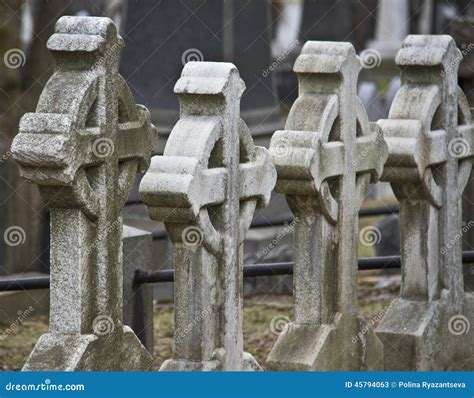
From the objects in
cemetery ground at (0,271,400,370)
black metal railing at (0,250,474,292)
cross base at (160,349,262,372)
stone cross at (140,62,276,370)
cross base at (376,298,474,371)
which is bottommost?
cemetery ground at (0,271,400,370)

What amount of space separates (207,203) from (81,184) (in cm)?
62

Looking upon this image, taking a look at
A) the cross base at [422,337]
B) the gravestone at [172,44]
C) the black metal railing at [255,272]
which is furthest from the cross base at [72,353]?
the gravestone at [172,44]

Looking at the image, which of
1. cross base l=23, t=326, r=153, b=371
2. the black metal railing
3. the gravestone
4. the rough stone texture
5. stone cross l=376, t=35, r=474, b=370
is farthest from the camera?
the gravestone

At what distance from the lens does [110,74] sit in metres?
9.28

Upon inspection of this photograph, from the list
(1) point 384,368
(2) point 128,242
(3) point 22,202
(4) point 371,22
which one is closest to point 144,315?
(2) point 128,242

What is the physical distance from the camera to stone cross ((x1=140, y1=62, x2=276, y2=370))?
8.88 m

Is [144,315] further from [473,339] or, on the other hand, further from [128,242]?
[473,339]

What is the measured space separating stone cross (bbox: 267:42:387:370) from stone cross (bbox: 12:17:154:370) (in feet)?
3.06

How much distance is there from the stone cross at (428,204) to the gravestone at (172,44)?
17.3 ft

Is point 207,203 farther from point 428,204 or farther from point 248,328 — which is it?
point 248,328

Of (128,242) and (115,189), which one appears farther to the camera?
(128,242)

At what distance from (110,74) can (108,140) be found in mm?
332

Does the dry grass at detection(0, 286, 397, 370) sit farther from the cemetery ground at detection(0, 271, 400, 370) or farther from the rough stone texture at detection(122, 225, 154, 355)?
the rough stone texture at detection(122, 225, 154, 355)

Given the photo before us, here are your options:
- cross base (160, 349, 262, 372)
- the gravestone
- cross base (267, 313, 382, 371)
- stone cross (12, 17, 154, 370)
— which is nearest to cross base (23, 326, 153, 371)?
stone cross (12, 17, 154, 370)
